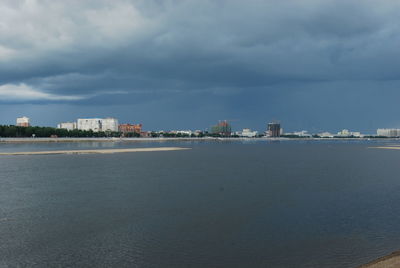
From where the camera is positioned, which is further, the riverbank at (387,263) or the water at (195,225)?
the water at (195,225)

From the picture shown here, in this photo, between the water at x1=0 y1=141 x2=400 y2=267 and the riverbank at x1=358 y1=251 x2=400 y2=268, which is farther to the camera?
the water at x1=0 y1=141 x2=400 y2=267

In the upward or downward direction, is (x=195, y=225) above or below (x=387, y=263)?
below

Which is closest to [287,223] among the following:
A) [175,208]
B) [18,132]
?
[175,208]

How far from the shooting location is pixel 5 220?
62.0 feet

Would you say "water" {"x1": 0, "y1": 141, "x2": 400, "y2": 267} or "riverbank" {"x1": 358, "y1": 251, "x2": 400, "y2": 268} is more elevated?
"riverbank" {"x1": 358, "y1": 251, "x2": 400, "y2": 268}

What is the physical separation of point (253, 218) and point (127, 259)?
910 centimetres

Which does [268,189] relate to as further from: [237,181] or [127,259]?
[127,259]

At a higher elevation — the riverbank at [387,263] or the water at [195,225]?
the riverbank at [387,263]

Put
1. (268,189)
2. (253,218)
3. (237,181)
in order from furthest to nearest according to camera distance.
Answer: (237,181) < (268,189) < (253,218)

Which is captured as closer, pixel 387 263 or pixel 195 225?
pixel 387 263

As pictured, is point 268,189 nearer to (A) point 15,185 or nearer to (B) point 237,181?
(B) point 237,181

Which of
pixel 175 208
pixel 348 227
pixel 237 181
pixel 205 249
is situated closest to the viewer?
pixel 205 249

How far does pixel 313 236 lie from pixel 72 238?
454 inches

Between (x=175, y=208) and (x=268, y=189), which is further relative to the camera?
(x=268, y=189)
